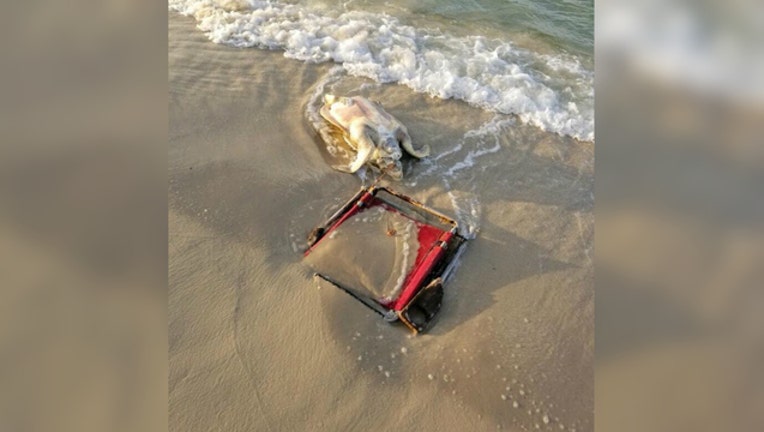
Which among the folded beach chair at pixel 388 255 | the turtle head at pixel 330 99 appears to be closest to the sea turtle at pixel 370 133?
the turtle head at pixel 330 99

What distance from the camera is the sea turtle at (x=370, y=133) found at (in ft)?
20.6

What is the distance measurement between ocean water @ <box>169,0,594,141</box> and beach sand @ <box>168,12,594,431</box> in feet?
2.26

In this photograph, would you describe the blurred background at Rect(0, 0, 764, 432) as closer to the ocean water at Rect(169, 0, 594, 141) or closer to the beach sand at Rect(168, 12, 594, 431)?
the beach sand at Rect(168, 12, 594, 431)

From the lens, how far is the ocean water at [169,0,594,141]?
25.8 feet
